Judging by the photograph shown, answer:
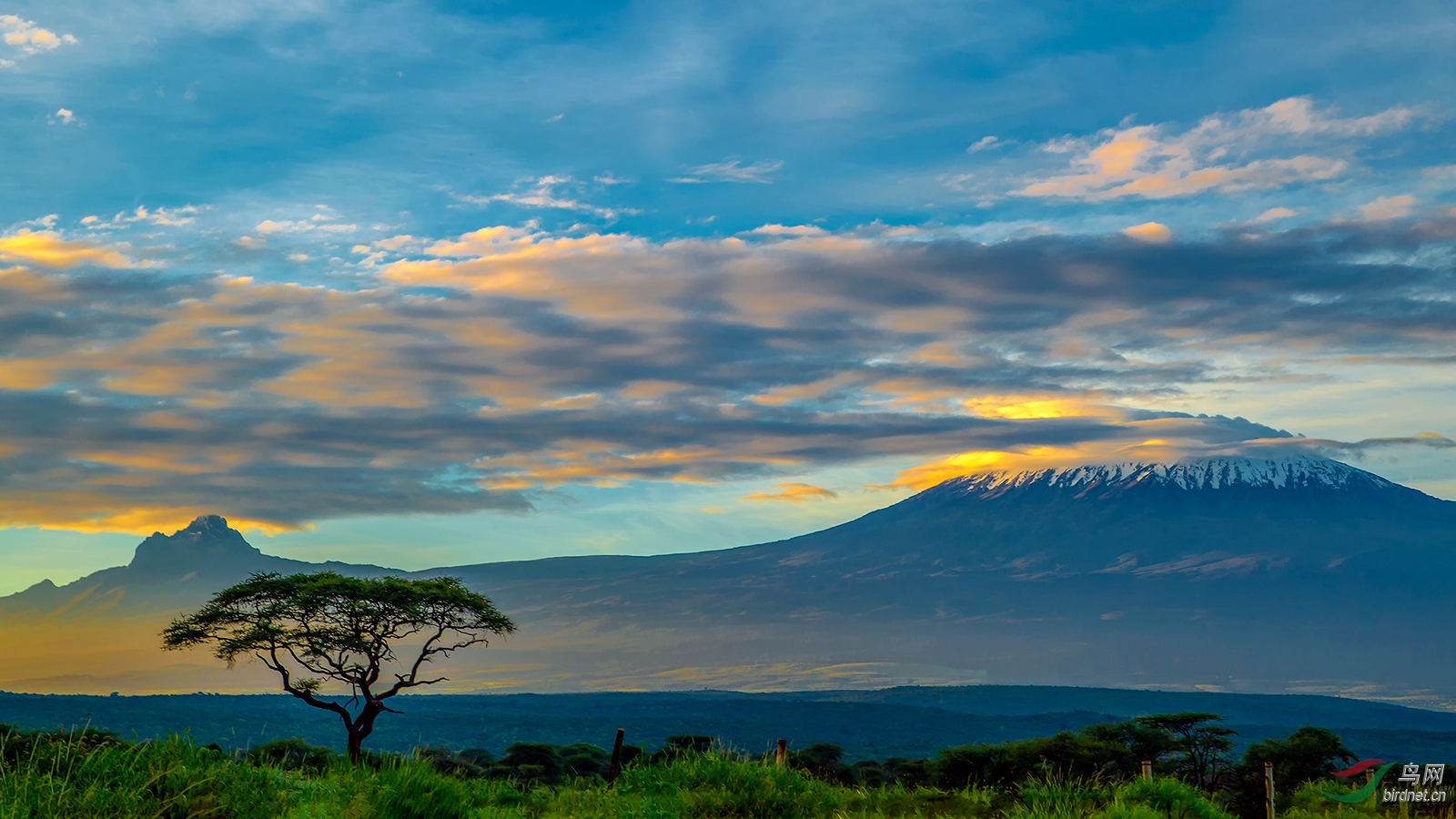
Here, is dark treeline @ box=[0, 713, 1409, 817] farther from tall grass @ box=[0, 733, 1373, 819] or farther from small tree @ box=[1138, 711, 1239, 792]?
tall grass @ box=[0, 733, 1373, 819]

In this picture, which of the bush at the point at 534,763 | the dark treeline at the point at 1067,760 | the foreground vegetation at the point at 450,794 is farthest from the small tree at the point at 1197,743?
the bush at the point at 534,763

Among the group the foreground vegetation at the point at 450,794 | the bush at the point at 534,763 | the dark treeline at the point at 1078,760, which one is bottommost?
the bush at the point at 534,763

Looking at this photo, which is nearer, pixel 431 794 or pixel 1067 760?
pixel 431 794

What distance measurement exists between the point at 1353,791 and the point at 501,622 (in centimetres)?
4514

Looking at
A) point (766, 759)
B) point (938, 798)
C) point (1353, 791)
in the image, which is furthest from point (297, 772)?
point (1353, 791)

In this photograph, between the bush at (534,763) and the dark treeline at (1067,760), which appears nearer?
the dark treeline at (1067,760)

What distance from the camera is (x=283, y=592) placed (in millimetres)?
62344

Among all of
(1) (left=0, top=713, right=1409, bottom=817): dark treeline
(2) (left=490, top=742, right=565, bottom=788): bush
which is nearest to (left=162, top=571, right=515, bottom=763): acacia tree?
(1) (left=0, top=713, right=1409, bottom=817): dark treeline

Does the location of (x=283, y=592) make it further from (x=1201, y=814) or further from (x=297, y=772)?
(x=1201, y=814)

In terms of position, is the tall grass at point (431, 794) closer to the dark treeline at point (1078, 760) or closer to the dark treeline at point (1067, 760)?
the dark treeline at point (1067, 760)

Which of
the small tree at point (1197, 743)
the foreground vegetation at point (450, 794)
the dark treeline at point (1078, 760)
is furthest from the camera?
the small tree at point (1197, 743)

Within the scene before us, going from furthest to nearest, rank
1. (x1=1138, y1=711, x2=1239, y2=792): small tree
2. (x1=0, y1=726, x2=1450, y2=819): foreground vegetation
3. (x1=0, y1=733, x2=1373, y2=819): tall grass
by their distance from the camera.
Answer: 1. (x1=1138, y1=711, x2=1239, y2=792): small tree
2. (x1=0, y1=726, x2=1450, y2=819): foreground vegetation
3. (x1=0, y1=733, x2=1373, y2=819): tall grass

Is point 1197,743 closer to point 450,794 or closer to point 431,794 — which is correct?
point 450,794

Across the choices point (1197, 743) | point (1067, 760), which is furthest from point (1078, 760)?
point (1197, 743)
